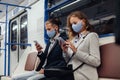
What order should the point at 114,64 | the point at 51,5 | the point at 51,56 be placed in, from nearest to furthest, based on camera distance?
the point at 114,64
the point at 51,56
the point at 51,5

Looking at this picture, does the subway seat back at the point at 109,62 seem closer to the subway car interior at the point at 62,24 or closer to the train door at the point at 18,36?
the subway car interior at the point at 62,24

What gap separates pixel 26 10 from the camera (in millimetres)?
5555

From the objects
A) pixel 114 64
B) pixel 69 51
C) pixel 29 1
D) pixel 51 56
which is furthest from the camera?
pixel 29 1

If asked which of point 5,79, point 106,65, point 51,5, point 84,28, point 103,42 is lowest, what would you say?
point 5,79

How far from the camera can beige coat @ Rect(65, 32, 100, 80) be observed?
2.34 meters

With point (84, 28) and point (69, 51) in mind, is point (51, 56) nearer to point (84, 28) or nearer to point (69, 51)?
point (69, 51)

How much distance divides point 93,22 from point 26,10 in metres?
2.84

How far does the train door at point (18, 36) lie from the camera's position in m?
5.94

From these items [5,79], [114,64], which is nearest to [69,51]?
[114,64]

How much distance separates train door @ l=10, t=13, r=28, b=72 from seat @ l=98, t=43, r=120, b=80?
3.56 meters

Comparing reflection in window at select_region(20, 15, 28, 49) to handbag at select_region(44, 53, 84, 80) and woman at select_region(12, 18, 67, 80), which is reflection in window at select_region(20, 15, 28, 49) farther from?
handbag at select_region(44, 53, 84, 80)

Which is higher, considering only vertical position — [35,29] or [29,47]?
[35,29]

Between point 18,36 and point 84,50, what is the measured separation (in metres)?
4.32

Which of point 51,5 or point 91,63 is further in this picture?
point 51,5
